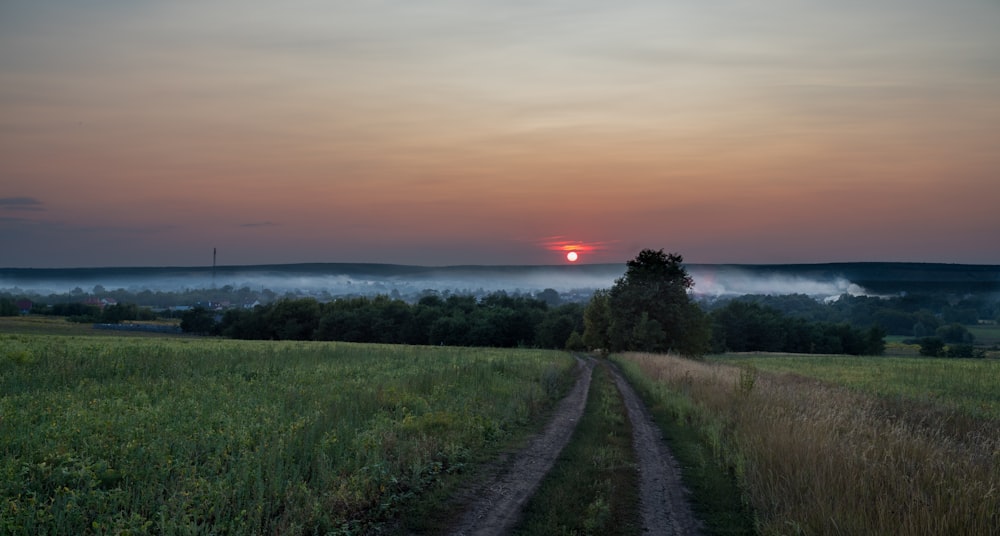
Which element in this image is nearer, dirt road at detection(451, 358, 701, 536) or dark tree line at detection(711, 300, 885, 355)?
dirt road at detection(451, 358, 701, 536)

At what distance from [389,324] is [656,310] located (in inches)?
2103

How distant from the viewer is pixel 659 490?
35.0 feet

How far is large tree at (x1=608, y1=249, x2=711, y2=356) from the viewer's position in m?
68.4

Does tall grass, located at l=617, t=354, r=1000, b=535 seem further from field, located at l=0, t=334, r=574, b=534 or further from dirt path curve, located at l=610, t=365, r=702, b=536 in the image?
field, located at l=0, t=334, r=574, b=534

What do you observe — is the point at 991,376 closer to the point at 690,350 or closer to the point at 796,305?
the point at 690,350

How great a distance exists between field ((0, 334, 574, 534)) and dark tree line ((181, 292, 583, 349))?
87.8 metres

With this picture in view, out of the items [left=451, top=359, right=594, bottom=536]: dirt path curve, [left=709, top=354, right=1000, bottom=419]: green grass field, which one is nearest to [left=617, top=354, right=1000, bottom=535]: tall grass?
[left=451, top=359, right=594, bottom=536]: dirt path curve

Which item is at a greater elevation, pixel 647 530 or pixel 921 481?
pixel 921 481

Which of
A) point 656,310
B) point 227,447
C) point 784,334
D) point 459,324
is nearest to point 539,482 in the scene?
point 227,447

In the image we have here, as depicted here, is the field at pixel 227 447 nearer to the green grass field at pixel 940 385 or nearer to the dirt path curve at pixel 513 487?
the dirt path curve at pixel 513 487

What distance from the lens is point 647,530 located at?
8.62 m

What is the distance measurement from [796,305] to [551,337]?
11889 cm

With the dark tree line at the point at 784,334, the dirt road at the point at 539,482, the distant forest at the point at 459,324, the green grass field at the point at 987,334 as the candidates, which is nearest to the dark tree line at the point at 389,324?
the distant forest at the point at 459,324

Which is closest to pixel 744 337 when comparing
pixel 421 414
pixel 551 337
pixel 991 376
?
pixel 551 337
